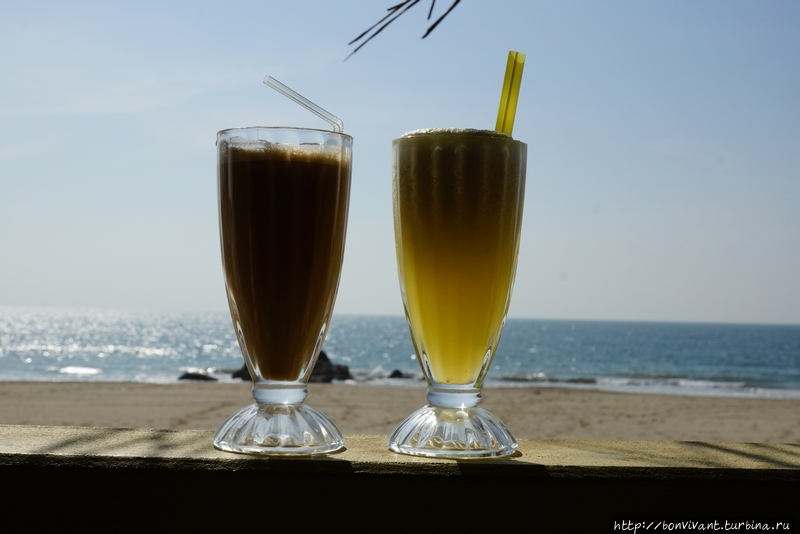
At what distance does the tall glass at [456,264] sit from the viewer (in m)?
1.00

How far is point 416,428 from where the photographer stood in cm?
106

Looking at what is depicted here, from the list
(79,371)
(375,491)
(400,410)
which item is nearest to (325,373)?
(400,410)

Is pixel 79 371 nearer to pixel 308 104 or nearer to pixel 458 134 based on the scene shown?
pixel 308 104

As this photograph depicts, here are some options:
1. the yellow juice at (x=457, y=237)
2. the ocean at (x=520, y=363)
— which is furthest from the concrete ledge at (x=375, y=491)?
the ocean at (x=520, y=363)

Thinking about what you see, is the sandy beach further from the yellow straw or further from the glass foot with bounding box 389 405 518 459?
the yellow straw

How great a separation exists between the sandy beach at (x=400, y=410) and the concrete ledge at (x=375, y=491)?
8.49m

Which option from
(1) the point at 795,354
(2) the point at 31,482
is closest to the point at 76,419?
(2) the point at 31,482

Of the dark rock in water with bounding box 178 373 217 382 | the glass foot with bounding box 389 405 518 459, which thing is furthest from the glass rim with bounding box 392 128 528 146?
the dark rock in water with bounding box 178 373 217 382

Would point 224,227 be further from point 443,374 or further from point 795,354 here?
point 795,354

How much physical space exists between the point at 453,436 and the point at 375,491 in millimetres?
154

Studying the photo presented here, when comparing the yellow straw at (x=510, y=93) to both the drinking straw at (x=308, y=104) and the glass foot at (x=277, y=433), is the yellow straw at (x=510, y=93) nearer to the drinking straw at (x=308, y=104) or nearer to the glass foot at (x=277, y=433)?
the drinking straw at (x=308, y=104)

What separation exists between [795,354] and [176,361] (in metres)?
33.9

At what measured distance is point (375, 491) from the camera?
0.94m

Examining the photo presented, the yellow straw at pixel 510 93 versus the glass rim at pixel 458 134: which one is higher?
the yellow straw at pixel 510 93
